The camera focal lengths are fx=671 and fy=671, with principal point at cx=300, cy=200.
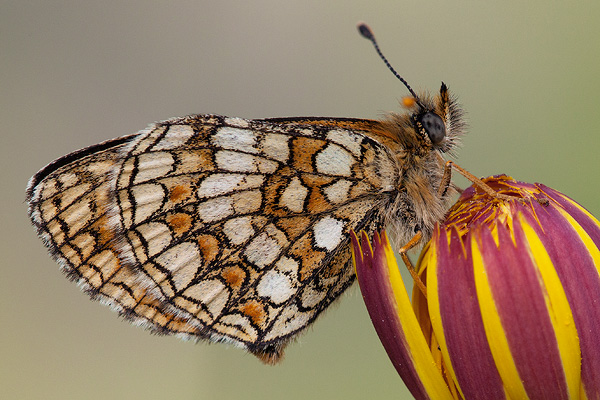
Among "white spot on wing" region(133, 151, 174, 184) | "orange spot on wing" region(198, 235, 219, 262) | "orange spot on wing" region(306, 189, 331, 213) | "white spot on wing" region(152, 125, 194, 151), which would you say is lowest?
"orange spot on wing" region(198, 235, 219, 262)

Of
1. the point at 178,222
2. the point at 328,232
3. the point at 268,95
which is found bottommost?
the point at 328,232

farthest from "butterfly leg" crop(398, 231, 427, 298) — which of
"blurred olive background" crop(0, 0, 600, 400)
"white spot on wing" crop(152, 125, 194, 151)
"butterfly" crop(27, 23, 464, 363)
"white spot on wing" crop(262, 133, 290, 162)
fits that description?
"blurred olive background" crop(0, 0, 600, 400)

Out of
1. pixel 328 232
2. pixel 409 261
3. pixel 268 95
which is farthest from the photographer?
pixel 268 95

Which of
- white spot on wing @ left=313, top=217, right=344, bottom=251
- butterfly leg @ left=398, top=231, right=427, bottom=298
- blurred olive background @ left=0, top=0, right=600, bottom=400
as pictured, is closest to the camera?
butterfly leg @ left=398, top=231, right=427, bottom=298

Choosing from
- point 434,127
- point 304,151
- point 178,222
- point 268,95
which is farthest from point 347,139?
point 268,95

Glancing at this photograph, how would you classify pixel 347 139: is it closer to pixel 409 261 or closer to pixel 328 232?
pixel 328 232

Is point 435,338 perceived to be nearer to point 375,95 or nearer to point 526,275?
point 526,275

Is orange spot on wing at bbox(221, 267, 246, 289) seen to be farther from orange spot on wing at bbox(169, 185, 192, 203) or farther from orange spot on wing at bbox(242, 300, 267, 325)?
orange spot on wing at bbox(169, 185, 192, 203)

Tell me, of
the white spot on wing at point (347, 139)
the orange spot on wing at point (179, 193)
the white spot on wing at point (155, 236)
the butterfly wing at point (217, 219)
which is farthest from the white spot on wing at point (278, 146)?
the white spot on wing at point (155, 236)
